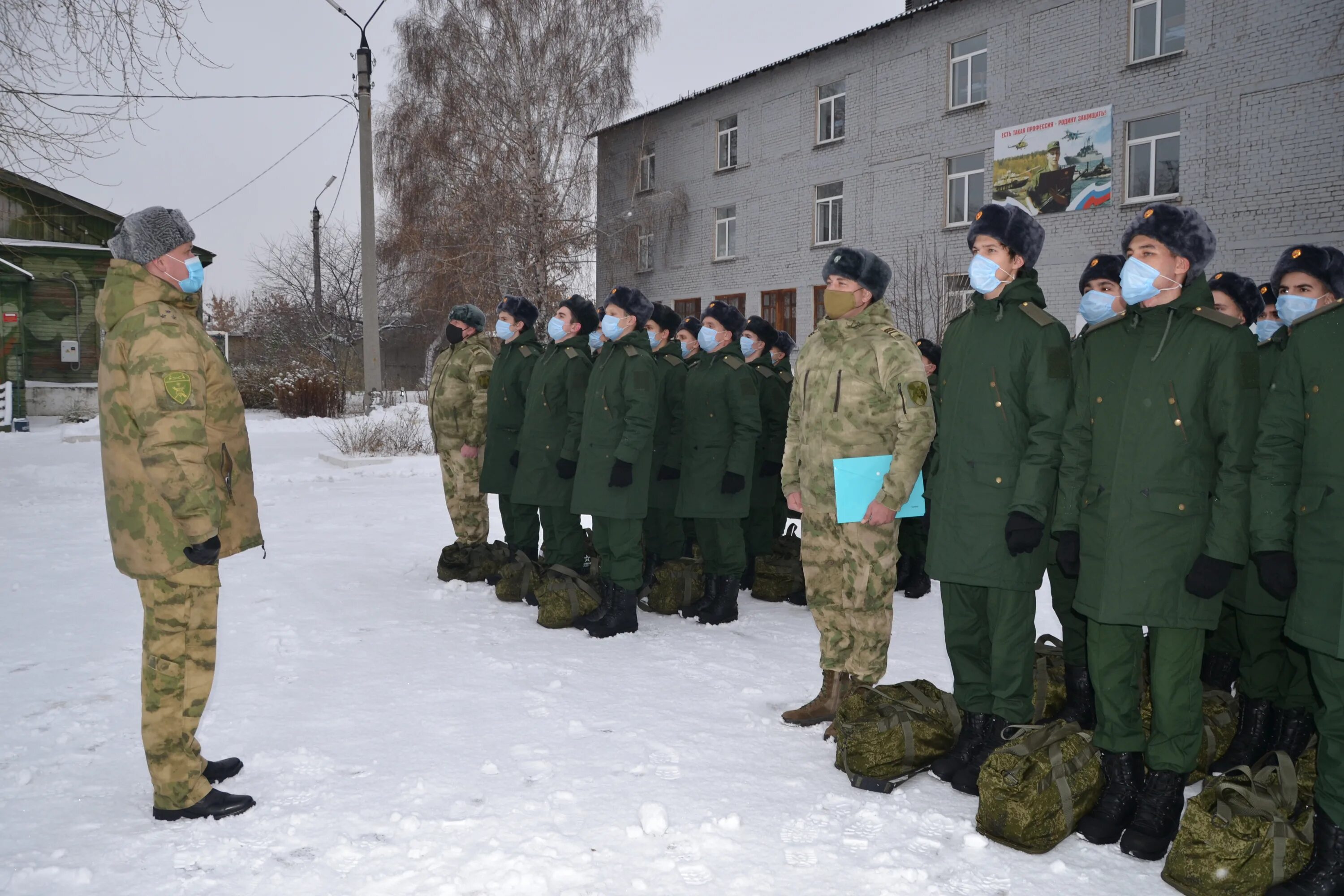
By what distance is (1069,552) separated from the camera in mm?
3580

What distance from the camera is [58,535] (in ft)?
29.9

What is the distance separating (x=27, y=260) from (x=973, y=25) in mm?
25332

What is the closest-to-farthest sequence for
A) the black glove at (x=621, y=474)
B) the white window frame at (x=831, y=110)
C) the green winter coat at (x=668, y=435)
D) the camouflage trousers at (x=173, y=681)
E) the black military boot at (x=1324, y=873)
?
the black military boot at (x=1324, y=873), the camouflage trousers at (x=173, y=681), the black glove at (x=621, y=474), the green winter coat at (x=668, y=435), the white window frame at (x=831, y=110)

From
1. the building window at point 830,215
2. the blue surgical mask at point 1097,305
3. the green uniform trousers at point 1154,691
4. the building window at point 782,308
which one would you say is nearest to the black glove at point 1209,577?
the green uniform trousers at point 1154,691

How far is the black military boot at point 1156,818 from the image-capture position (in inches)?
130

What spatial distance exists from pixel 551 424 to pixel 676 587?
1403 millimetres

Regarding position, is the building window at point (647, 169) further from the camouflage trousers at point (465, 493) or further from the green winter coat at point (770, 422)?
the camouflage trousers at point (465, 493)

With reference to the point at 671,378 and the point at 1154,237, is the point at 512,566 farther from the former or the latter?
the point at 1154,237

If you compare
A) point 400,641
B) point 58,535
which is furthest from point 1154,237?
point 58,535

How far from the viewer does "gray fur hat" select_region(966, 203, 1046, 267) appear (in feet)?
12.7

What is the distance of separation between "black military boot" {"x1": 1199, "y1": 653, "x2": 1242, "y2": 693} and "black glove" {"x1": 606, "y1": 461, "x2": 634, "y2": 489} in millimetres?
3185

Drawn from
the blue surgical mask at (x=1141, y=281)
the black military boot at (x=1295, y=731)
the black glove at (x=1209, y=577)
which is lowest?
the black military boot at (x=1295, y=731)

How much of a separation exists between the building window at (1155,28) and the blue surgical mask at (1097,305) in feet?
50.2

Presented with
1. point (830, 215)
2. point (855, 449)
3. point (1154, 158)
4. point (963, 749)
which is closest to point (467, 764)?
point (963, 749)
